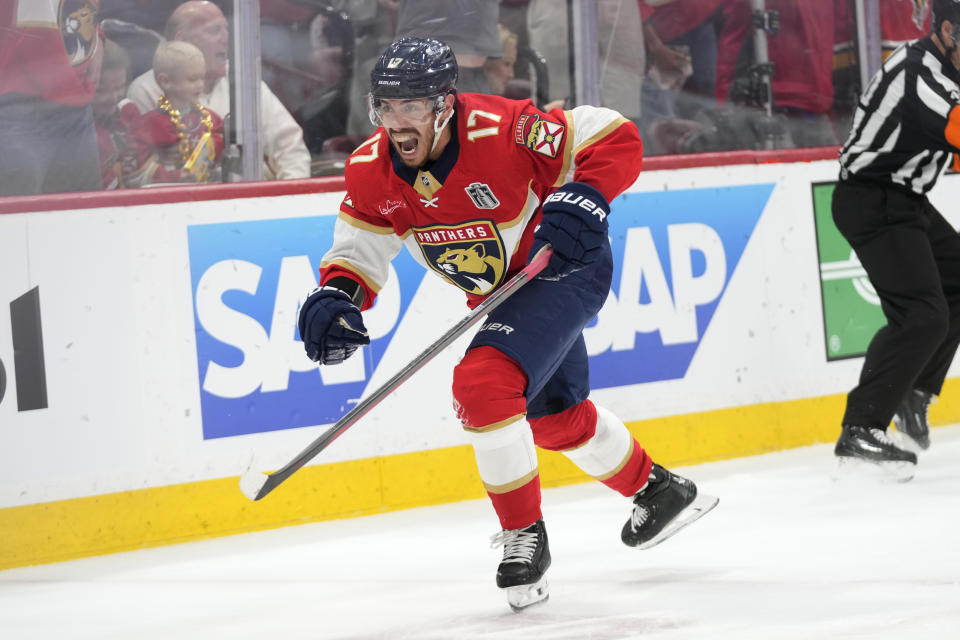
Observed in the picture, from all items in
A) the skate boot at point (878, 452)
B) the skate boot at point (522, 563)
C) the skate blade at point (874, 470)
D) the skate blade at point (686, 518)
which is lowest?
the skate blade at point (874, 470)

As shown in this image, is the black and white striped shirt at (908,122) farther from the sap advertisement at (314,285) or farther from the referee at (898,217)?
the sap advertisement at (314,285)

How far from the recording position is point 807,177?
4094 millimetres

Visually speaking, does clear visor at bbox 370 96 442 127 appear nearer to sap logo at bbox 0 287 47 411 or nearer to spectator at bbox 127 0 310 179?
sap logo at bbox 0 287 47 411

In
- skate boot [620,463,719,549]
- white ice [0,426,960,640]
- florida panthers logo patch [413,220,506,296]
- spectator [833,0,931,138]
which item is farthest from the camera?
spectator [833,0,931,138]

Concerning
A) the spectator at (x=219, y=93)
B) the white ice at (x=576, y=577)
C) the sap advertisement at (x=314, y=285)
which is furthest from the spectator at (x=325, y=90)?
the white ice at (x=576, y=577)

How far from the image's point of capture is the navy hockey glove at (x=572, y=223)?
215cm

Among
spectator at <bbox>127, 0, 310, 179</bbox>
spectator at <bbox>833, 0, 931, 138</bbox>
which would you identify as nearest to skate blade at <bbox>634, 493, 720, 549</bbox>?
spectator at <bbox>127, 0, 310, 179</bbox>

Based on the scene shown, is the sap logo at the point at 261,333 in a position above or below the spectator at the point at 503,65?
below

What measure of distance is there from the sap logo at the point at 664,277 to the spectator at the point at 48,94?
1.61 meters

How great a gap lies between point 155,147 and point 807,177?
215 centimetres

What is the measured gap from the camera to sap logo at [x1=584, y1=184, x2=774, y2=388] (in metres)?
3.79

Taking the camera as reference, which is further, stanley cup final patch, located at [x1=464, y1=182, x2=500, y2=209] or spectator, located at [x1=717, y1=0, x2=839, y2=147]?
spectator, located at [x1=717, y1=0, x2=839, y2=147]

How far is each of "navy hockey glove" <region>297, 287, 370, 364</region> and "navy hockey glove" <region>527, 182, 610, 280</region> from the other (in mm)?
353

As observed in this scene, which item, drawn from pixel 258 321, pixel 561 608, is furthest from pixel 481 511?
pixel 561 608
